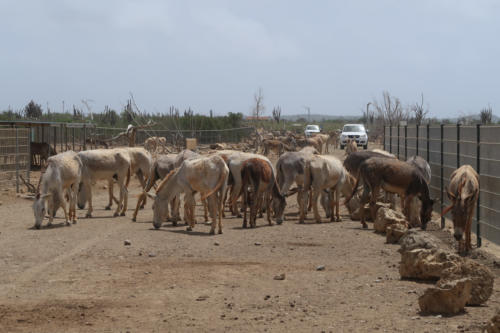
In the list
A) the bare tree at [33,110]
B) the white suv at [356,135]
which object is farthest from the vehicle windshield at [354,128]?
the bare tree at [33,110]

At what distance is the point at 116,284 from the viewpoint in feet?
32.1

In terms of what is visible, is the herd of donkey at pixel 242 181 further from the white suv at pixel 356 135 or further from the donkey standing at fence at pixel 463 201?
the white suv at pixel 356 135

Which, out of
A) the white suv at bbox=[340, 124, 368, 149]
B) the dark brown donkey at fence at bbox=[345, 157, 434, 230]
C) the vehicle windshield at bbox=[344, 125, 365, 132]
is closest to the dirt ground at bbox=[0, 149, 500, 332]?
the dark brown donkey at fence at bbox=[345, 157, 434, 230]

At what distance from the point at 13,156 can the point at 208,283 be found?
684 inches

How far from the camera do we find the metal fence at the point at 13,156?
24.3 m

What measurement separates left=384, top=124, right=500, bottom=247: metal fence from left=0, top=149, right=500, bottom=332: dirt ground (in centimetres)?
153

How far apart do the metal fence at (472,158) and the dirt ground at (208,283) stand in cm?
153

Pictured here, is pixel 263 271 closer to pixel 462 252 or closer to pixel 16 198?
pixel 462 252

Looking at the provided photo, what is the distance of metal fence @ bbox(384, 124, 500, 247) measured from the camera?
42.3 ft

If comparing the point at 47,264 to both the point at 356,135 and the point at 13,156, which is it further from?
the point at 356,135

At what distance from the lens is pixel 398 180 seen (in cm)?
1587

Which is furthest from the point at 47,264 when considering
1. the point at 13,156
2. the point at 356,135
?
the point at 356,135

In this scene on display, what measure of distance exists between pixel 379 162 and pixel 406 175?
26.3 inches

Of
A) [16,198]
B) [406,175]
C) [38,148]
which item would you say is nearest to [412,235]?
[406,175]
